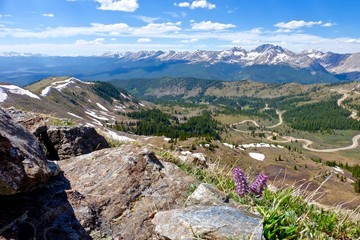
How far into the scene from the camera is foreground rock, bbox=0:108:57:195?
6.06m

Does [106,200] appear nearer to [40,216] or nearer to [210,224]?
[40,216]

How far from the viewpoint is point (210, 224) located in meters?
5.80

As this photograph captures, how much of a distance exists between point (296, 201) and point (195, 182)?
99.0 inches

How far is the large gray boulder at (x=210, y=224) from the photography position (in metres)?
5.60

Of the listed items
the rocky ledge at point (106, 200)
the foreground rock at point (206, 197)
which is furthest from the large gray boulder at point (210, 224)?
the foreground rock at point (206, 197)

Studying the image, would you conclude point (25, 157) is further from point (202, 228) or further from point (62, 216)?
point (202, 228)

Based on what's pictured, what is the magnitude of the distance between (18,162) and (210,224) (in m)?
3.82

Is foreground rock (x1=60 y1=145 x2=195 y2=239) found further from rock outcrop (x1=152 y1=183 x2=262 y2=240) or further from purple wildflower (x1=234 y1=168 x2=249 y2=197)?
purple wildflower (x1=234 y1=168 x2=249 y2=197)

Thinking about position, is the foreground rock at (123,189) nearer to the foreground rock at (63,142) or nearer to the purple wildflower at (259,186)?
the purple wildflower at (259,186)

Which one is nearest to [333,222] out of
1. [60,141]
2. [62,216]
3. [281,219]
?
[281,219]

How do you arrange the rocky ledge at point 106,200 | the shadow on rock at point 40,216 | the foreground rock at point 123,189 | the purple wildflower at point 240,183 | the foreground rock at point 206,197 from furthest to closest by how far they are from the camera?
1. the purple wildflower at point 240,183
2. the foreground rock at point 206,197
3. the foreground rock at point 123,189
4. the shadow on rock at point 40,216
5. the rocky ledge at point 106,200

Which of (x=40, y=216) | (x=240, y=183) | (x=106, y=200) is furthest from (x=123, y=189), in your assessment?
(x=240, y=183)

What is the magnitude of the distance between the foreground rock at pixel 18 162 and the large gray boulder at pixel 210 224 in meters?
2.68

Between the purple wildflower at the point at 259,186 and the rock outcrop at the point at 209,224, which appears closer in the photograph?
the rock outcrop at the point at 209,224
